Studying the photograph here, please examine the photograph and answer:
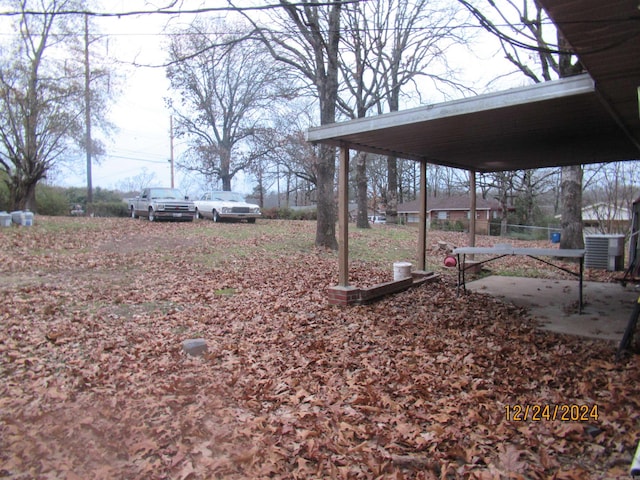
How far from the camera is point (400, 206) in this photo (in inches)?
1917

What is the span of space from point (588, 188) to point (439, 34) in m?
14.4

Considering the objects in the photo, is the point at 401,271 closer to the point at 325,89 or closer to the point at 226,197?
the point at 325,89

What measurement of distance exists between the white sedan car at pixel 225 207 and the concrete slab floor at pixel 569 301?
12328mm

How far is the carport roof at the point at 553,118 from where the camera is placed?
3164 millimetres

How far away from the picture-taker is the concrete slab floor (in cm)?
529

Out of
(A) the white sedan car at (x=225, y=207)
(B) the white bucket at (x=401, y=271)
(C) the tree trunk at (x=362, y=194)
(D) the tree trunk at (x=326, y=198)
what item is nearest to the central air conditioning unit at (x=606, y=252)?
(B) the white bucket at (x=401, y=271)

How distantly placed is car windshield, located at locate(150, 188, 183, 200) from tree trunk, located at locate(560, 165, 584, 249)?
48.4 ft

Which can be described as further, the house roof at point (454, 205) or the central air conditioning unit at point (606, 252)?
the house roof at point (454, 205)

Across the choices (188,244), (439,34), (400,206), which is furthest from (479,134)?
(400,206)

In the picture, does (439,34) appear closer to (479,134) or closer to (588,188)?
(479,134)
